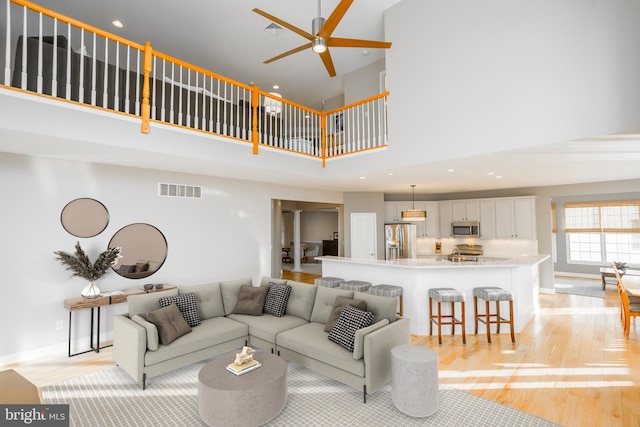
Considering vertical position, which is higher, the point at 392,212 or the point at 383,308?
the point at 392,212

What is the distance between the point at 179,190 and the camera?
5727mm

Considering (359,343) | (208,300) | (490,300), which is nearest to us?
(359,343)

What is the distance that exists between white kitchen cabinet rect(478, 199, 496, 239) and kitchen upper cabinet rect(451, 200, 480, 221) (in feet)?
0.39

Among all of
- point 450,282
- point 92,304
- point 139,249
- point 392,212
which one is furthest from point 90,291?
point 392,212

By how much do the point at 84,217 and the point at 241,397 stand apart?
375 centimetres

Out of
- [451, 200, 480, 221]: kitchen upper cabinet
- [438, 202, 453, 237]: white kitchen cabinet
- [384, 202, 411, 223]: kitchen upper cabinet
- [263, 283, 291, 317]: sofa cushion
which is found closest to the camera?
[263, 283, 291, 317]: sofa cushion

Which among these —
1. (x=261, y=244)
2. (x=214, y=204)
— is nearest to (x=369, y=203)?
(x=261, y=244)

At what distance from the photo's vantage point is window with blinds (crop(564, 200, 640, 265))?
352 inches

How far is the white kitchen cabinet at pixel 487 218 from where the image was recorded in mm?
8719

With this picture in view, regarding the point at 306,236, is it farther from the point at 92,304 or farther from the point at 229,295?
the point at 92,304

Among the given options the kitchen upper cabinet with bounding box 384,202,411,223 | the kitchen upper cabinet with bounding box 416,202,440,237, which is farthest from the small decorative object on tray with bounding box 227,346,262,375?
the kitchen upper cabinet with bounding box 416,202,440,237

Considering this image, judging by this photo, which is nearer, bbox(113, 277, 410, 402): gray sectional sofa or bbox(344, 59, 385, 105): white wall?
bbox(113, 277, 410, 402): gray sectional sofa

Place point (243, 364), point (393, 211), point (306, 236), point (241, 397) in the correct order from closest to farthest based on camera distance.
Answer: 1. point (241, 397)
2. point (243, 364)
3. point (393, 211)
4. point (306, 236)

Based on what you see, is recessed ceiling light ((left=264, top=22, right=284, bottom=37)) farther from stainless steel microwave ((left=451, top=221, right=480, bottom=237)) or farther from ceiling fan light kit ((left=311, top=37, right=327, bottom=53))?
stainless steel microwave ((left=451, top=221, right=480, bottom=237))
